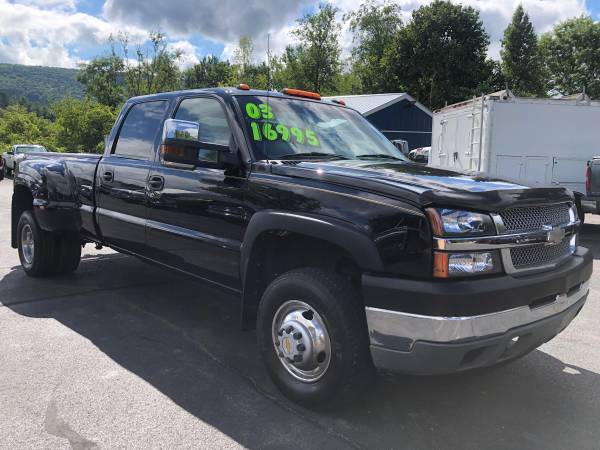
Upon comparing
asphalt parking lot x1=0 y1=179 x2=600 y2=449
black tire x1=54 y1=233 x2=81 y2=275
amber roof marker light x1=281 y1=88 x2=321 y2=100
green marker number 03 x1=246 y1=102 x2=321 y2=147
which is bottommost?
Answer: asphalt parking lot x1=0 y1=179 x2=600 y2=449

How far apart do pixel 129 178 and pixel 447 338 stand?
10.4ft

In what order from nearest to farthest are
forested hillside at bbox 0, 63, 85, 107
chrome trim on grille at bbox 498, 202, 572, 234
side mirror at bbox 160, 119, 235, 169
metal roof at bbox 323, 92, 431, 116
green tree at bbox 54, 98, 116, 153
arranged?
chrome trim on grille at bbox 498, 202, 572, 234, side mirror at bbox 160, 119, 235, 169, metal roof at bbox 323, 92, 431, 116, green tree at bbox 54, 98, 116, 153, forested hillside at bbox 0, 63, 85, 107

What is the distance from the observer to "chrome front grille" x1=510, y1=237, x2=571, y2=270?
9.23 ft

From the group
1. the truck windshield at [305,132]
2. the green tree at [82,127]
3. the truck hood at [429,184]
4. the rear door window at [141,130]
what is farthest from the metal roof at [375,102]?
the truck hood at [429,184]

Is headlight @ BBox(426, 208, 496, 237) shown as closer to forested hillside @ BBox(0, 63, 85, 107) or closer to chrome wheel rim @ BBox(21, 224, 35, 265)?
chrome wheel rim @ BBox(21, 224, 35, 265)

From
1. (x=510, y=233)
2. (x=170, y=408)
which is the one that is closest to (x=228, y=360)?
(x=170, y=408)

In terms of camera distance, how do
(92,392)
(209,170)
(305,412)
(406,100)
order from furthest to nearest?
(406,100) < (209,170) < (92,392) < (305,412)

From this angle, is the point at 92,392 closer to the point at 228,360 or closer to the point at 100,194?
the point at 228,360

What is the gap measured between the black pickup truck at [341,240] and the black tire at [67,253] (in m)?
1.72

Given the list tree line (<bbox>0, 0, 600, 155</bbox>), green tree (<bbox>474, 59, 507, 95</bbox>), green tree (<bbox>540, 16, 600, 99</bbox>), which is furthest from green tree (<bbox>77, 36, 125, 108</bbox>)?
green tree (<bbox>540, 16, 600, 99</bbox>)

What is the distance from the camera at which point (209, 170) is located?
3834mm

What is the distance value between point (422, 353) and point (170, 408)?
5.03 ft

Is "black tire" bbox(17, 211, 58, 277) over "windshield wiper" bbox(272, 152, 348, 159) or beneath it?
beneath

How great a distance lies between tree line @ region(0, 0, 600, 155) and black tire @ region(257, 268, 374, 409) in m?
31.3
